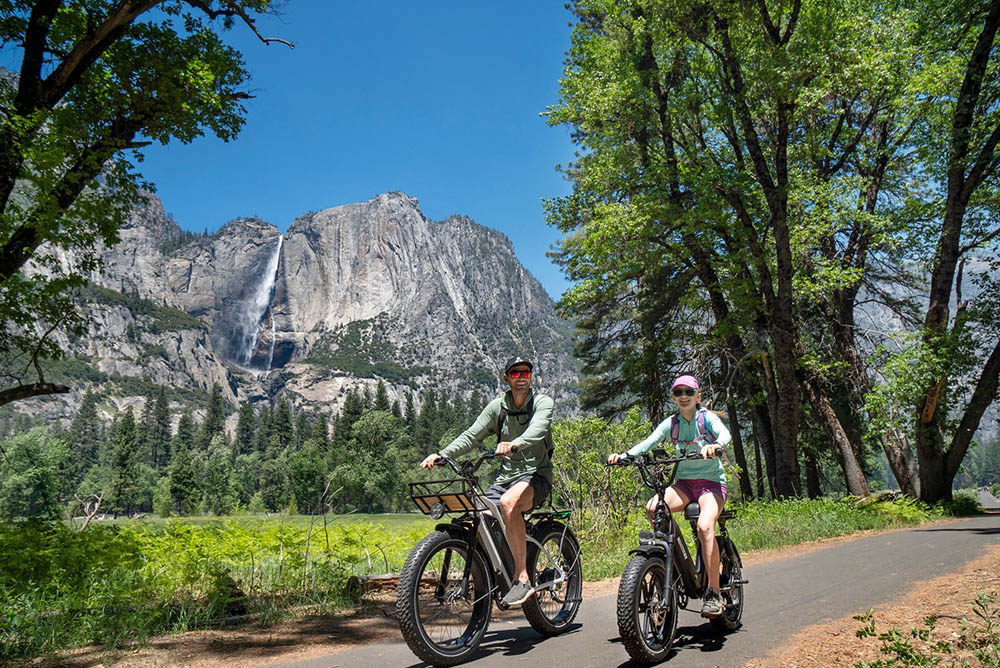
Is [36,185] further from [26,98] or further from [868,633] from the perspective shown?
[868,633]

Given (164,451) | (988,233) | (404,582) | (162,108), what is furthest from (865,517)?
(164,451)

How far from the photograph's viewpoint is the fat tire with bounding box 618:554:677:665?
4293 mm

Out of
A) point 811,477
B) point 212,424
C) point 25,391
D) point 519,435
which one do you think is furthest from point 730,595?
point 212,424

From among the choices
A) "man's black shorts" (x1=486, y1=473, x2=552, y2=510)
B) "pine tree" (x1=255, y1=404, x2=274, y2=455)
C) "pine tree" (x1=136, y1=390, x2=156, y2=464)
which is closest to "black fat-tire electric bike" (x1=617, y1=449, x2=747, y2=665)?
"man's black shorts" (x1=486, y1=473, x2=552, y2=510)

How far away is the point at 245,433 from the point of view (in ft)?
531

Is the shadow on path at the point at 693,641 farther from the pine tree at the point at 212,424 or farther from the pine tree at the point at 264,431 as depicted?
the pine tree at the point at 264,431

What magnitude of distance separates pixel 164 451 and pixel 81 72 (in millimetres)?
163125

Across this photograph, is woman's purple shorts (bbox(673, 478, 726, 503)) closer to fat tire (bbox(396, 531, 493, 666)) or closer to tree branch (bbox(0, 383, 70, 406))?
fat tire (bbox(396, 531, 493, 666))

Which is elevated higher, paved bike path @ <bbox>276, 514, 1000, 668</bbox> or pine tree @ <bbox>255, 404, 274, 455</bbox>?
pine tree @ <bbox>255, 404, 274, 455</bbox>

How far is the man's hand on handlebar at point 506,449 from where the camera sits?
4.74 metres

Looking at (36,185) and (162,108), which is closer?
(36,185)

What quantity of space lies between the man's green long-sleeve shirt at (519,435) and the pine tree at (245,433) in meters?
158

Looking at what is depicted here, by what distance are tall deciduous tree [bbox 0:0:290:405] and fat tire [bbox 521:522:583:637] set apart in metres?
8.23

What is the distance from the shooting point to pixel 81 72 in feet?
35.9
